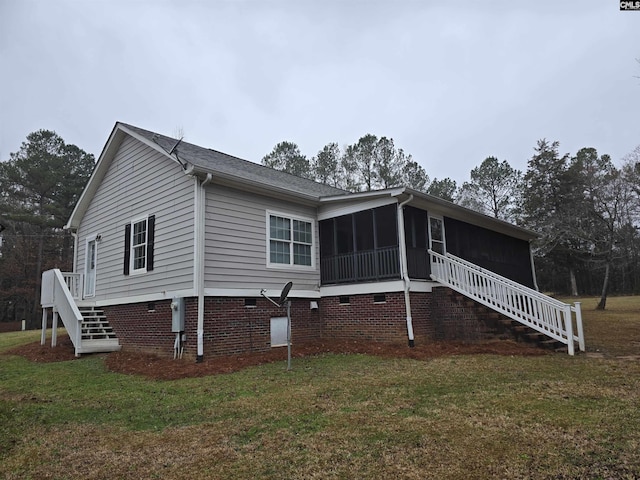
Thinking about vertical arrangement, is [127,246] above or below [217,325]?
above

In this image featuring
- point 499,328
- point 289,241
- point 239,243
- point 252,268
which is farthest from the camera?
point 289,241

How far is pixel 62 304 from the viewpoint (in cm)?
1203

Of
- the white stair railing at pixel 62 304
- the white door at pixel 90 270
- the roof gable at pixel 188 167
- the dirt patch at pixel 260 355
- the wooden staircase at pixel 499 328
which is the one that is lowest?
the dirt patch at pixel 260 355

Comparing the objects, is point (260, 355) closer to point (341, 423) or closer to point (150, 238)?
point (150, 238)

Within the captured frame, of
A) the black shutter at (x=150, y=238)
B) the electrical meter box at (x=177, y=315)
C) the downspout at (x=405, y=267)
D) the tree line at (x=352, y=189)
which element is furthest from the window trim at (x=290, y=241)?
the tree line at (x=352, y=189)

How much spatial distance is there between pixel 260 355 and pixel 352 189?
86.0ft

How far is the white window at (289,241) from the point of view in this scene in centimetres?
1123

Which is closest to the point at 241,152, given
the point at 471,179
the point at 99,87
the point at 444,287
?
the point at 471,179

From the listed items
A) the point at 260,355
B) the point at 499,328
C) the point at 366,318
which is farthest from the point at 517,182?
the point at 260,355

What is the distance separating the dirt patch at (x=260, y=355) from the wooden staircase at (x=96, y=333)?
42 cm

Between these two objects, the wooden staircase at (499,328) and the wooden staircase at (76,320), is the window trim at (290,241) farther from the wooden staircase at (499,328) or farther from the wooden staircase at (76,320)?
the wooden staircase at (76,320)

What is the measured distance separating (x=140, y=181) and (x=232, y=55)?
9340mm

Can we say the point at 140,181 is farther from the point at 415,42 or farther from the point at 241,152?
the point at 241,152

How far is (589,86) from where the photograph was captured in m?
17.3
